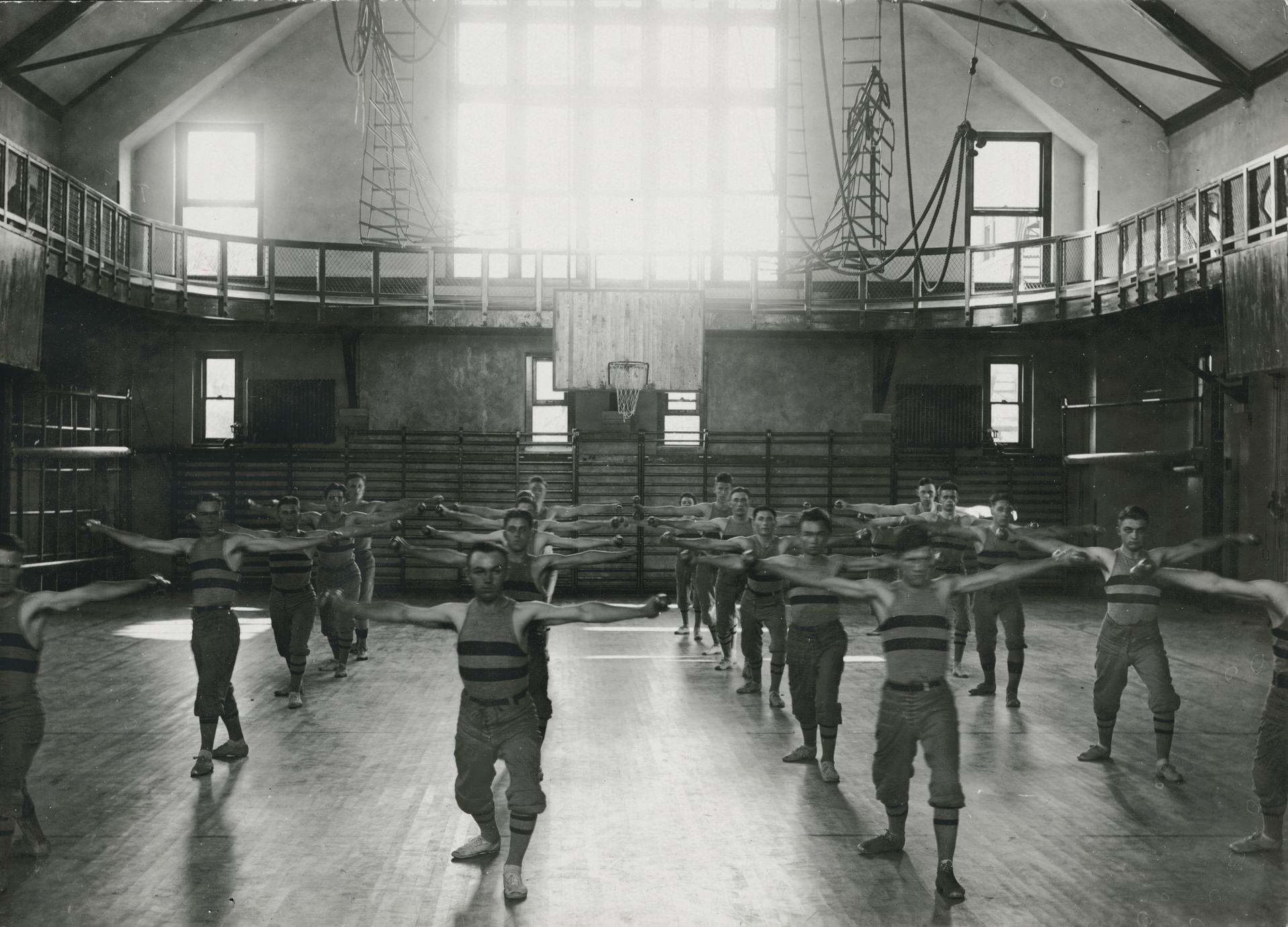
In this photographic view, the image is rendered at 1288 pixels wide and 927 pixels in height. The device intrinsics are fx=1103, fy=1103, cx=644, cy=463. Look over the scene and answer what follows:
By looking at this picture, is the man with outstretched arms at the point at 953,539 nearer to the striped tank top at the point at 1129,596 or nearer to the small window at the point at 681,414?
the striped tank top at the point at 1129,596

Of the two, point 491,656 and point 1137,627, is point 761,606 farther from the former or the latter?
point 491,656

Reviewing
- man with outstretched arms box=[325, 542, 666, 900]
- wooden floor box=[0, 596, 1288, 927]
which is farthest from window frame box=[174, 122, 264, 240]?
man with outstretched arms box=[325, 542, 666, 900]

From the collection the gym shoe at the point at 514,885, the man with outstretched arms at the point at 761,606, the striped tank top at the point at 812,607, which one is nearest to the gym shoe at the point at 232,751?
the gym shoe at the point at 514,885

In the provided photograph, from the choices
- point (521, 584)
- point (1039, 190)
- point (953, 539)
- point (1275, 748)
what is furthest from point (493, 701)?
point (1039, 190)

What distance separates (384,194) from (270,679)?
11.1m

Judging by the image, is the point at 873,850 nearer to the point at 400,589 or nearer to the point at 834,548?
the point at 834,548

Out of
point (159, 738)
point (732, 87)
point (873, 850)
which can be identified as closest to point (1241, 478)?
point (732, 87)

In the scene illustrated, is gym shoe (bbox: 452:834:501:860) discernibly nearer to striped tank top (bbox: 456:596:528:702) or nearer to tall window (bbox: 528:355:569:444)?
striped tank top (bbox: 456:596:528:702)

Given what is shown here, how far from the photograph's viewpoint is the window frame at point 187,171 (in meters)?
19.9

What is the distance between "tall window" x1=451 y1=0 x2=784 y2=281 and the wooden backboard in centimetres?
275

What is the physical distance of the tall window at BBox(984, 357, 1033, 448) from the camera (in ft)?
65.8

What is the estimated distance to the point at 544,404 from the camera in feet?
65.3

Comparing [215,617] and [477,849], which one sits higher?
[215,617]

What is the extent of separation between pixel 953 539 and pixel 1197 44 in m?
10.6
